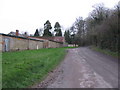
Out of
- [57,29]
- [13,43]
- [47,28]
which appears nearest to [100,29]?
[13,43]

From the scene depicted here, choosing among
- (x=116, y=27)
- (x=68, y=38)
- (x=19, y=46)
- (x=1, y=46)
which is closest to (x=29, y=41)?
(x=19, y=46)

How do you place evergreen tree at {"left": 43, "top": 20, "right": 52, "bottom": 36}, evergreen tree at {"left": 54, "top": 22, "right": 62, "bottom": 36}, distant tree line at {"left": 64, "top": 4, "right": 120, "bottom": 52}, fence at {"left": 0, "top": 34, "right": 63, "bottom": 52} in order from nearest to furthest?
distant tree line at {"left": 64, "top": 4, "right": 120, "bottom": 52}
fence at {"left": 0, "top": 34, "right": 63, "bottom": 52}
evergreen tree at {"left": 43, "top": 20, "right": 52, "bottom": 36}
evergreen tree at {"left": 54, "top": 22, "right": 62, "bottom": 36}

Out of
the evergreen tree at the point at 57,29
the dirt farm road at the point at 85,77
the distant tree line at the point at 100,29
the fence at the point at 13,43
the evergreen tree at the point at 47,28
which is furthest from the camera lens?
the evergreen tree at the point at 57,29

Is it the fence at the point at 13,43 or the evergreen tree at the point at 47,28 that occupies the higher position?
the evergreen tree at the point at 47,28

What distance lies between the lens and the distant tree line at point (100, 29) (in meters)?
21.2

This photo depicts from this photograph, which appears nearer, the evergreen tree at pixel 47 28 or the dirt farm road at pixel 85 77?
the dirt farm road at pixel 85 77

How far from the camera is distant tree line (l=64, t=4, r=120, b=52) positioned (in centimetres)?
2119

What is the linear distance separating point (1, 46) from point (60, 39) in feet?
209

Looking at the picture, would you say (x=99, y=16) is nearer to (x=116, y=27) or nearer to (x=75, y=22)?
(x=116, y=27)

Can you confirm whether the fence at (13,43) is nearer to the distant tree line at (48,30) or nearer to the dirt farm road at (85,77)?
the dirt farm road at (85,77)

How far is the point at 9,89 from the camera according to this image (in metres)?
5.95

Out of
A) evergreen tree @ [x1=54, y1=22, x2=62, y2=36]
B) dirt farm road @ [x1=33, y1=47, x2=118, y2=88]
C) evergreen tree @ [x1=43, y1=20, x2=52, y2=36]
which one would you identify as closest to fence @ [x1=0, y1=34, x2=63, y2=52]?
dirt farm road @ [x1=33, y1=47, x2=118, y2=88]

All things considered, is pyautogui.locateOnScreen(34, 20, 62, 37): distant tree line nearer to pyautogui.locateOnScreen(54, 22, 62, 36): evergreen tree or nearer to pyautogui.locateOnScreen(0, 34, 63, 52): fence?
pyautogui.locateOnScreen(54, 22, 62, 36): evergreen tree

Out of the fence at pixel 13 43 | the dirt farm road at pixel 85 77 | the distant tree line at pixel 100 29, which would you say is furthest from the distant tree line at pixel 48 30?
the dirt farm road at pixel 85 77
